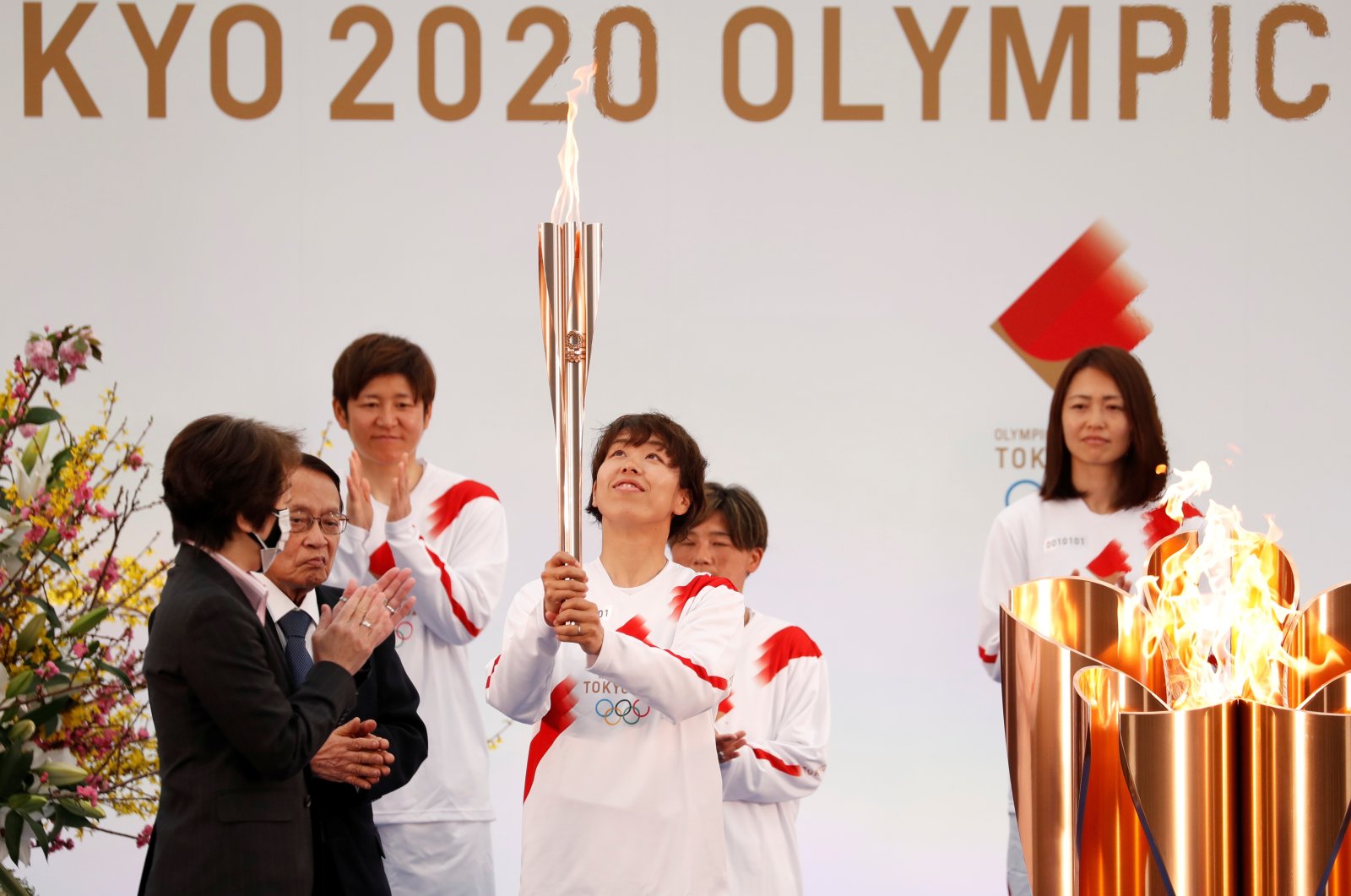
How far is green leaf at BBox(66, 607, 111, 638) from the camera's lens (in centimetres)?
211

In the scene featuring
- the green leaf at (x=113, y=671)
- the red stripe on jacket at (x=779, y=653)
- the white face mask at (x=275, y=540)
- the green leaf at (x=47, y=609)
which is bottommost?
the red stripe on jacket at (x=779, y=653)

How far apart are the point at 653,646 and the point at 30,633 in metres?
0.87

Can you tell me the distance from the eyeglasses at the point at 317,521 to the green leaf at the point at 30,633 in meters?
0.37

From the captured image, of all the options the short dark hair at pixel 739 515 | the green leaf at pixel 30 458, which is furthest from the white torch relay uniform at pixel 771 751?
the green leaf at pixel 30 458

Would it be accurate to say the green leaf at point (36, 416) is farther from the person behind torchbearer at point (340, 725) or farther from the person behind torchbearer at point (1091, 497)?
the person behind torchbearer at point (1091, 497)

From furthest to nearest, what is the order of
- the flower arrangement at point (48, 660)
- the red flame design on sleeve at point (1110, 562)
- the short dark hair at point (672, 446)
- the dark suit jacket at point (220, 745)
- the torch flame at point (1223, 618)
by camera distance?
the red flame design on sleeve at point (1110, 562) < the short dark hair at point (672, 446) < the flower arrangement at point (48, 660) < the dark suit jacket at point (220, 745) < the torch flame at point (1223, 618)

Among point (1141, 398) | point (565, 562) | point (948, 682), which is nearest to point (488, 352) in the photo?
point (948, 682)

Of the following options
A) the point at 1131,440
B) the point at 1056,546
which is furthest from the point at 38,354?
the point at 1131,440

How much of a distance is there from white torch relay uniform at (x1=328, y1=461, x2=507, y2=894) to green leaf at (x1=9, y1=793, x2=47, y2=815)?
2.68 ft

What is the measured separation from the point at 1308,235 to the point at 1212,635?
254cm

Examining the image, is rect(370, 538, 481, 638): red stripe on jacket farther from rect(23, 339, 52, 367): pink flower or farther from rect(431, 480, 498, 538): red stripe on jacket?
rect(23, 339, 52, 367): pink flower

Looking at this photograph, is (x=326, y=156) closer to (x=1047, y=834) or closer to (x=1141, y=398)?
(x=1141, y=398)

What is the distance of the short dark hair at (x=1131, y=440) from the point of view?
2.78 m

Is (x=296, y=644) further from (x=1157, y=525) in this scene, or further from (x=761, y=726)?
(x=1157, y=525)
